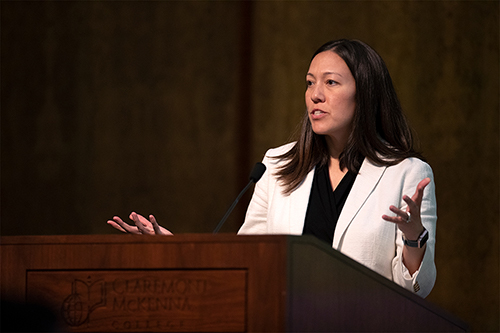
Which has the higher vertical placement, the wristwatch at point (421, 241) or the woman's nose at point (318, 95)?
the woman's nose at point (318, 95)

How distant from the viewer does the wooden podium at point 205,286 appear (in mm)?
1177

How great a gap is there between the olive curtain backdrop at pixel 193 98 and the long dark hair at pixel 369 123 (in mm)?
1801

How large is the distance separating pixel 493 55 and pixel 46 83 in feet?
10.6

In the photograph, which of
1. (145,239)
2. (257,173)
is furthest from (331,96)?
(145,239)

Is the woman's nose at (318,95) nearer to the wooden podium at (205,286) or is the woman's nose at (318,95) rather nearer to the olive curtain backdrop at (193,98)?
the wooden podium at (205,286)

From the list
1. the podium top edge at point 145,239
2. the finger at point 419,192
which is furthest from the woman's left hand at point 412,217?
the podium top edge at point 145,239

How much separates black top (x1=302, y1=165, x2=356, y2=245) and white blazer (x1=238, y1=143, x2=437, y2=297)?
26 millimetres

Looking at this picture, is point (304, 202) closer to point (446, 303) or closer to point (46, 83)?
point (446, 303)

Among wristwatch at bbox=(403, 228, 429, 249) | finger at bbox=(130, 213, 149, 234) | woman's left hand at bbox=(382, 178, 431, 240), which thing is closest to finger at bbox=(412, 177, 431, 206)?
woman's left hand at bbox=(382, 178, 431, 240)

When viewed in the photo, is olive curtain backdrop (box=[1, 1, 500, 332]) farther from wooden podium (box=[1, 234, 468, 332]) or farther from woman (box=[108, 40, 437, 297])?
wooden podium (box=[1, 234, 468, 332])

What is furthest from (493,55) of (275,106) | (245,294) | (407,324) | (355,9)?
(245,294)

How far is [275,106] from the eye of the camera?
4.10 m

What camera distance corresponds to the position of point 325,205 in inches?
81.8

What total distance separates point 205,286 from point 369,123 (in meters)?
1.13
